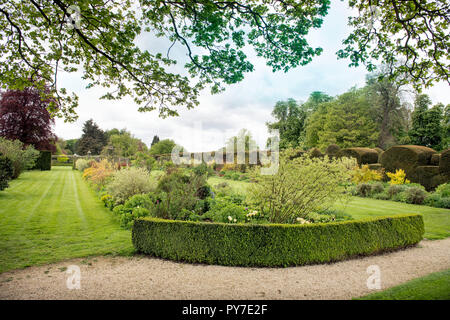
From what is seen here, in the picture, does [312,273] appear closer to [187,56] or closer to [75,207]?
[187,56]

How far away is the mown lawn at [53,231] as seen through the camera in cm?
452

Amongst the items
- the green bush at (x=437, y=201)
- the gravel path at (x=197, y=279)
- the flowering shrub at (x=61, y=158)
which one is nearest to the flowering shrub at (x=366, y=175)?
the green bush at (x=437, y=201)

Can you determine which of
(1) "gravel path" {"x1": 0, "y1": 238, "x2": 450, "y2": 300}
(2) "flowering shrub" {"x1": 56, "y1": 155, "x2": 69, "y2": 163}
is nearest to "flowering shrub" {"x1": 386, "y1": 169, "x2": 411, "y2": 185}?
(1) "gravel path" {"x1": 0, "y1": 238, "x2": 450, "y2": 300}

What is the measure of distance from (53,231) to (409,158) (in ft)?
51.4

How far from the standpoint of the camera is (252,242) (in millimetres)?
4238

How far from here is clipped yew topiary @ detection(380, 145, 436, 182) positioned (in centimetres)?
1231

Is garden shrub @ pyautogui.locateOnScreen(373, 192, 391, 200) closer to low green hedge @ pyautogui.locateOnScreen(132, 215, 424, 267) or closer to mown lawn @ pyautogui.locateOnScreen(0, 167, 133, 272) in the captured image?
low green hedge @ pyautogui.locateOnScreen(132, 215, 424, 267)

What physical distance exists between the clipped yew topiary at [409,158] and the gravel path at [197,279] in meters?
9.77

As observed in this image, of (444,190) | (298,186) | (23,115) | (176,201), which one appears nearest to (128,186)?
(176,201)

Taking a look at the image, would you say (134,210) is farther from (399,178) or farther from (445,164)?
(445,164)

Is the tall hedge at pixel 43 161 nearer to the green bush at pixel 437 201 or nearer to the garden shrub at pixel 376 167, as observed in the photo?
the garden shrub at pixel 376 167

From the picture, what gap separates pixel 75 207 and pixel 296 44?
887cm
